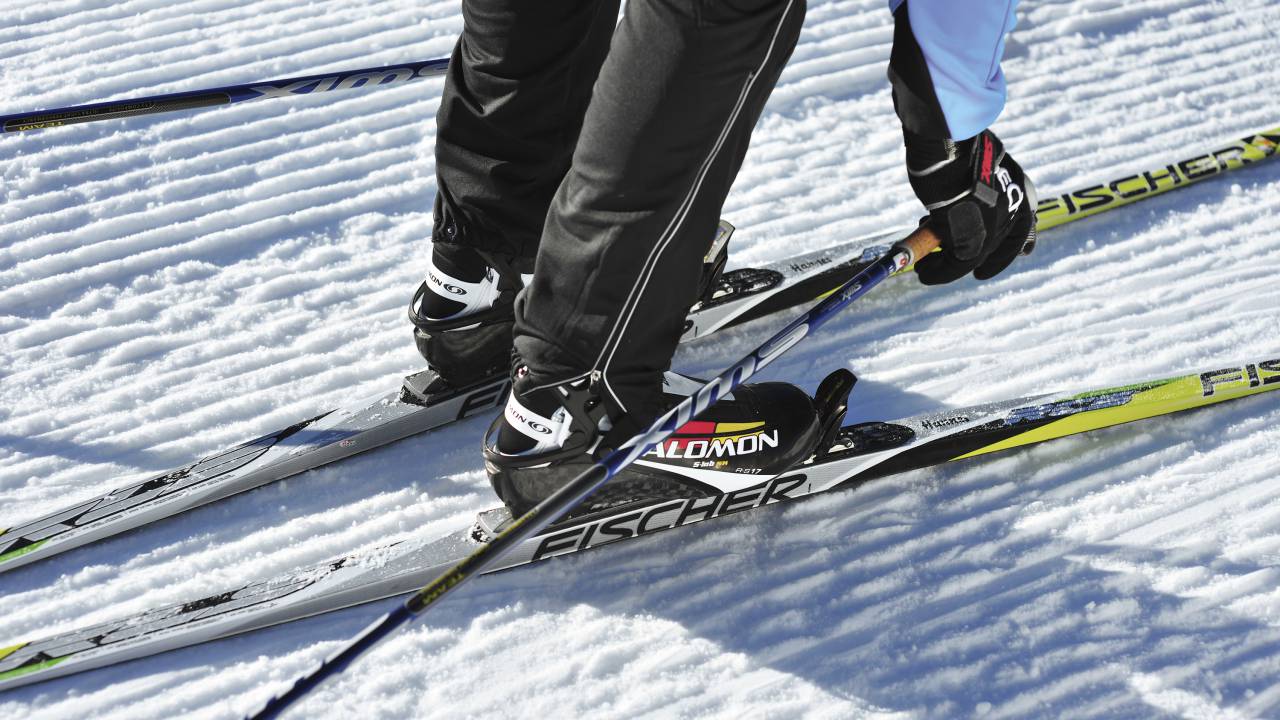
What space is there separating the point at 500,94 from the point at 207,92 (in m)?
0.70

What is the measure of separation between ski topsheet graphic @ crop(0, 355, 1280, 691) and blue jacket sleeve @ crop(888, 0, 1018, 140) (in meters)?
0.52

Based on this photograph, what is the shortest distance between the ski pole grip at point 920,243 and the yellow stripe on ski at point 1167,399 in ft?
1.13

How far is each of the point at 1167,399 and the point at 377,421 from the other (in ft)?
4.28

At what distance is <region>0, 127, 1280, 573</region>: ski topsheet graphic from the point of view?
1523mm

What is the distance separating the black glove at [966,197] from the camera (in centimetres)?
141

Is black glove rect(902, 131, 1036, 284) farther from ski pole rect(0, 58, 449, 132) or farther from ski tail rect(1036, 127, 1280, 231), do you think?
ski pole rect(0, 58, 449, 132)

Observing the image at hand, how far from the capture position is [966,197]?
4.69 feet

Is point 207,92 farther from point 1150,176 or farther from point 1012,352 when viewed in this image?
point 1150,176

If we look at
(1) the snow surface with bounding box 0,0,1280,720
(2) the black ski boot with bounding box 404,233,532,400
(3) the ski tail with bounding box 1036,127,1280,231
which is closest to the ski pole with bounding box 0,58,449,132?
(1) the snow surface with bounding box 0,0,1280,720

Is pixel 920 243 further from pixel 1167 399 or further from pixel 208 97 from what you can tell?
pixel 208 97

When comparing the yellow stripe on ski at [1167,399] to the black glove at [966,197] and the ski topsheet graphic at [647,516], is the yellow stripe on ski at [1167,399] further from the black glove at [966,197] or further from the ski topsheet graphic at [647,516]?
the black glove at [966,197]

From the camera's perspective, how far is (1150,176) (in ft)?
7.11

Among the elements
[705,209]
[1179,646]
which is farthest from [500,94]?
[1179,646]

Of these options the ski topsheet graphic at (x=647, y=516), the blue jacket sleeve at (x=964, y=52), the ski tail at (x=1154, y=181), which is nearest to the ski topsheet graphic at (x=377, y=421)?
the ski tail at (x=1154, y=181)
